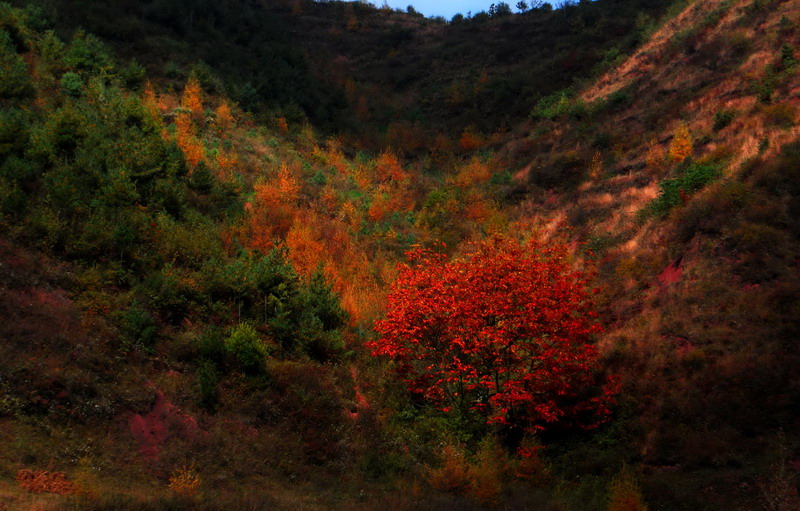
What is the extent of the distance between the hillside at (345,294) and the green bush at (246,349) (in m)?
0.08

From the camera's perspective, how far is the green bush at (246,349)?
1251 centimetres

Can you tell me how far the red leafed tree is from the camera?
41.7 ft

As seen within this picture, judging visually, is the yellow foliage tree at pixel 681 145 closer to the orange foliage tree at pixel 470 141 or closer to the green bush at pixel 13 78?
the orange foliage tree at pixel 470 141

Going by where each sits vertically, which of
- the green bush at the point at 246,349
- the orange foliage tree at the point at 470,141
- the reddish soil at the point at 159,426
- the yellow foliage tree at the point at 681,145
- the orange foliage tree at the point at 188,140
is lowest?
the reddish soil at the point at 159,426

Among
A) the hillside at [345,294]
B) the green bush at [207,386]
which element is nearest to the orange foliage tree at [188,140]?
the hillside at [345,294]

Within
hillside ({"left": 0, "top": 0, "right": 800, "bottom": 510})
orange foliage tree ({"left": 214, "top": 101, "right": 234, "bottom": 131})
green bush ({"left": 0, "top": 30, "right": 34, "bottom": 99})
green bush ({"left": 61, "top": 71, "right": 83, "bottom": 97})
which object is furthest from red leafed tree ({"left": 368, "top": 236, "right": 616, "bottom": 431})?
orange foliage tree ({"left": 214, "top": 101, "right": 234, "bottom": 131})

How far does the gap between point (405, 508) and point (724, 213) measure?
42.8ft

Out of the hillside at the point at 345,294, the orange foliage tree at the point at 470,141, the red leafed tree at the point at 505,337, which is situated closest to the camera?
the hillside at the point at 345,294

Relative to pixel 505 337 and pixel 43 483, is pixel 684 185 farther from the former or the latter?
pixel 43 483

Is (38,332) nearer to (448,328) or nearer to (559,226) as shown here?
(448,328)

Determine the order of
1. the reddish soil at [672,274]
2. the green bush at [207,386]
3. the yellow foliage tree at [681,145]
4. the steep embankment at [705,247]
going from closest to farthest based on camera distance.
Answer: the steep embankment at [705,247] < the green bush at [207,386] < the reddish soil at [672,274] < the yellow foliage tree at [681,145]

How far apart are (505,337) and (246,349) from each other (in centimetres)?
630

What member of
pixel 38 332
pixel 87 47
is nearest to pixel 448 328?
pixel 38 332

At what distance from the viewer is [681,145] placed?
22.0 metres
